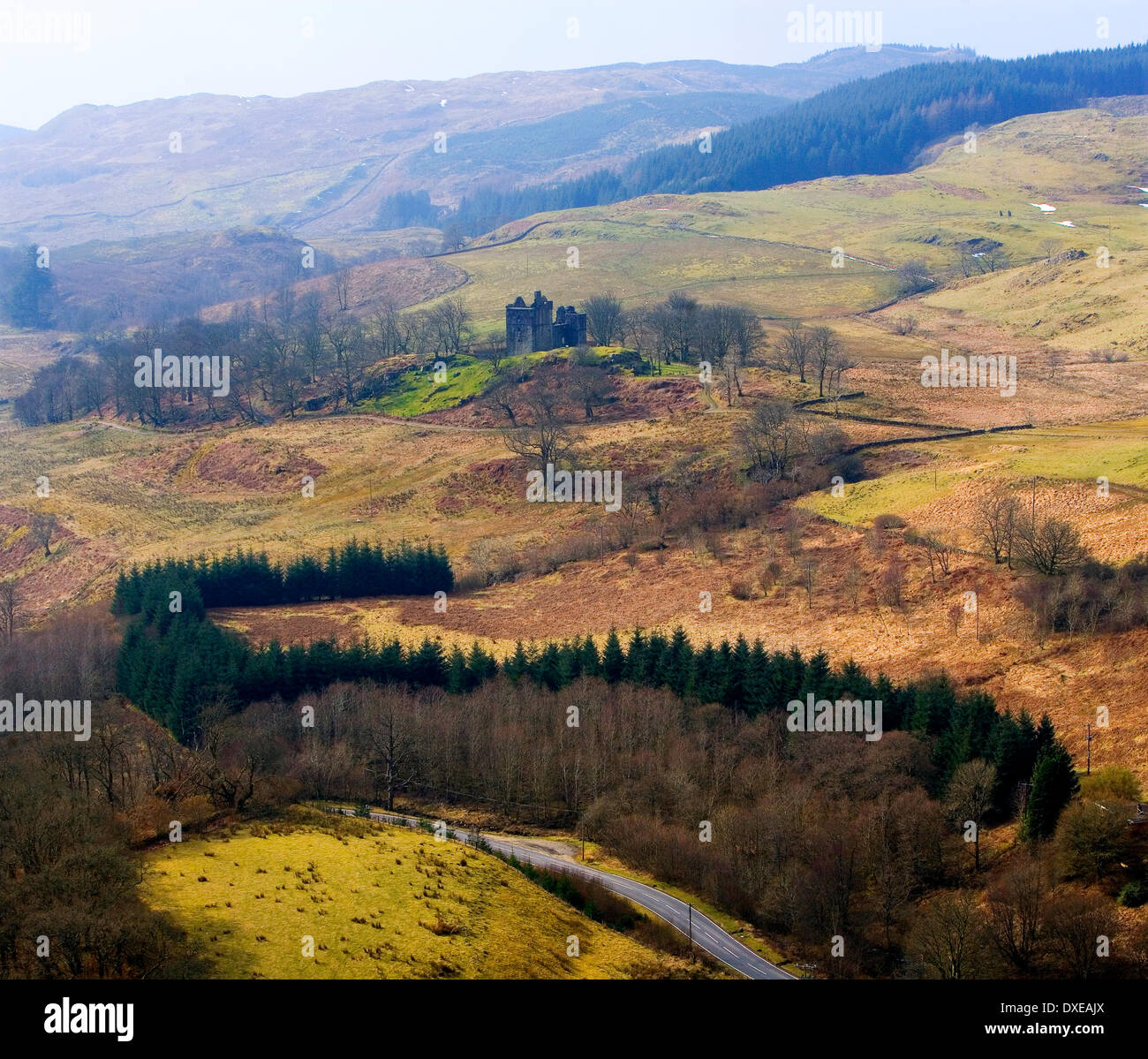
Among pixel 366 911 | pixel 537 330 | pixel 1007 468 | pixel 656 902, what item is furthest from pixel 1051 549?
pixel 537 330

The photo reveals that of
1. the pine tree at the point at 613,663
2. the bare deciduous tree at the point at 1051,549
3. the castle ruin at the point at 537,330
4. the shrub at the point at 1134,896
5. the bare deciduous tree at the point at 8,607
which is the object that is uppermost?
the castle ruin at the point at 537,330

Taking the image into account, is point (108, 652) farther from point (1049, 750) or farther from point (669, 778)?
point (1049, 750)

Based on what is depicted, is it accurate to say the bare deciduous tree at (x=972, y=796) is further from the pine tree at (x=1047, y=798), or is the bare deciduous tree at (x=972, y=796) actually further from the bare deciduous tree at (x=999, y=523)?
the bare deciduous tree at (x=999, y=523)

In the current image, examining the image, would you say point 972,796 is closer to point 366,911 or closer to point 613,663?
point 613,663

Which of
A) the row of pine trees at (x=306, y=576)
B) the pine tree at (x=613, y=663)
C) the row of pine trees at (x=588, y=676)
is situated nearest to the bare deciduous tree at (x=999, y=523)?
the row of pine trees at (x=588, y=676)

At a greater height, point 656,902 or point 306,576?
point 306,576
